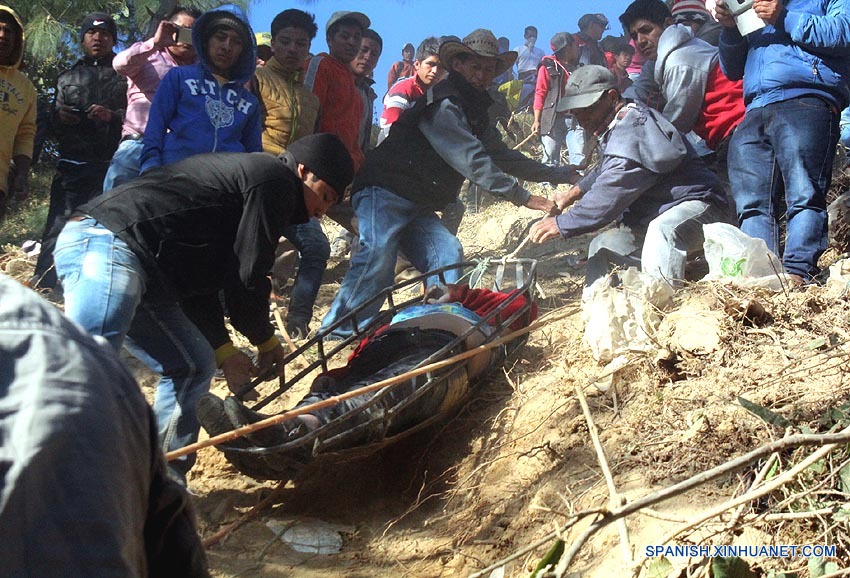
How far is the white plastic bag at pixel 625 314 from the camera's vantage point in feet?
11.8

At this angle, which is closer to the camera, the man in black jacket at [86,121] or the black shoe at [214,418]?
the black shoe at [214,418]

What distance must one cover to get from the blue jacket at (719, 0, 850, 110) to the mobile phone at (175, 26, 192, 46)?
3301 mm

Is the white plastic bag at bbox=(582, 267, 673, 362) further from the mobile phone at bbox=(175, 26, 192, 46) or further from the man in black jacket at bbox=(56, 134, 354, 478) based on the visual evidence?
the mobile phone at bbox=(175, 26, 192, 46)

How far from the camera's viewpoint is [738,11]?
12.9 feet

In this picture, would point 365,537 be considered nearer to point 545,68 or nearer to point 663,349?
point 663,349

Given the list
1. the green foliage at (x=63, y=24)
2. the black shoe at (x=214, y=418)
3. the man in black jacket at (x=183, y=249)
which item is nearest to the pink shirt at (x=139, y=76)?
the man in black jacket at (x=183, y=249)

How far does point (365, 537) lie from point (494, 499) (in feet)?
1.80

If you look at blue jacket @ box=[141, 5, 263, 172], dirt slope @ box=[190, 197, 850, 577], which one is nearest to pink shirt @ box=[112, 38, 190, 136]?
blue jacket @ box=[141, 5, 263, 172]

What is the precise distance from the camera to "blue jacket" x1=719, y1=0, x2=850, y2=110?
12.3 feet

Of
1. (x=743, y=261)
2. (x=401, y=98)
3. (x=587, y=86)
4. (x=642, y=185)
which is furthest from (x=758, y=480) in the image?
(x=401, y=98)

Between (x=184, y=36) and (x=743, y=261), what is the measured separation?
147 inches

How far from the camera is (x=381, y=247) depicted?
506cm

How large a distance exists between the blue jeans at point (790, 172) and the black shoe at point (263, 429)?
2491 millimetres

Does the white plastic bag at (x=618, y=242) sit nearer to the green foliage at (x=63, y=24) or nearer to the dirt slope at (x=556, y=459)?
the dirt slope at (x=556, y=459)
